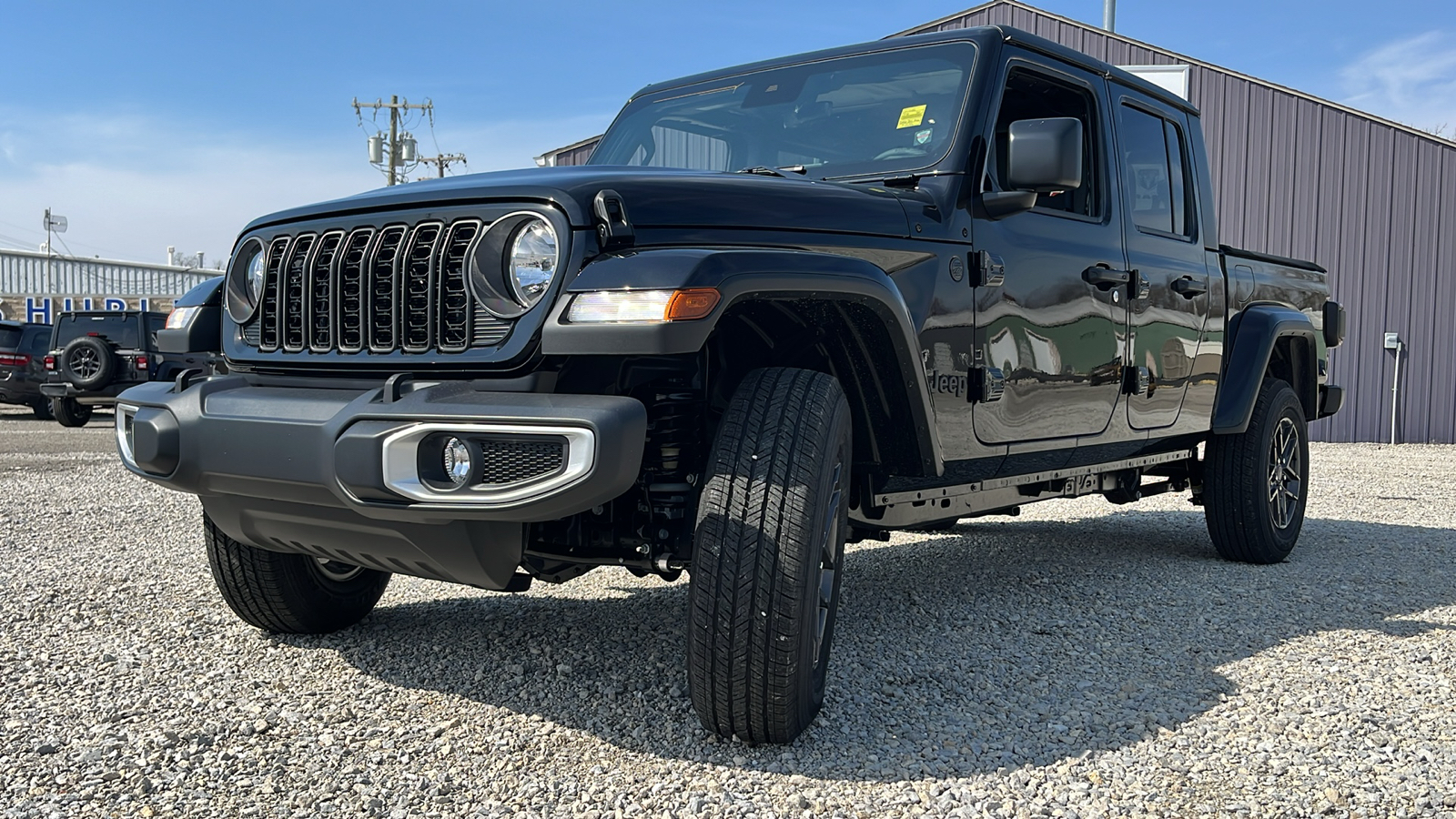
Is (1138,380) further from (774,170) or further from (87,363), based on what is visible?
(87,363)

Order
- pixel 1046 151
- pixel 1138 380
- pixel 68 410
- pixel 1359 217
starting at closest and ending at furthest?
pixel 1046 151 < pixel 1138 380 < pixel 68 410 < pixel 1359 217

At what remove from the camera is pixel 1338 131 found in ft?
51.4

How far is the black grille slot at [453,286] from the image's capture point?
2707 millimetres

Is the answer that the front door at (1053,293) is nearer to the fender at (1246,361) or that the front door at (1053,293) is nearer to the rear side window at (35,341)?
the fender at (1246,361)

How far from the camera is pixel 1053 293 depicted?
3973 millimetres

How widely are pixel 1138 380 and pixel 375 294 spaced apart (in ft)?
9.78

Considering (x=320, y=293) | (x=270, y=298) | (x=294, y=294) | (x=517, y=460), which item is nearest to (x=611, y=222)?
(x=517, y=460)

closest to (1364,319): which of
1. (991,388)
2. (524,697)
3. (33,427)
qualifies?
(991,388)

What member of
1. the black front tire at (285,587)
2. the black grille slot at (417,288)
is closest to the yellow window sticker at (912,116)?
the black grille slot at (417,288)

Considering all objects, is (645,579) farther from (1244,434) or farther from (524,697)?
(1244,434)

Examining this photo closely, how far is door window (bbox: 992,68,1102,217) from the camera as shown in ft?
12.8

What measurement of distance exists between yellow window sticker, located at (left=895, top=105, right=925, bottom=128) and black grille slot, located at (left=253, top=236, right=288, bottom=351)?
1934mm

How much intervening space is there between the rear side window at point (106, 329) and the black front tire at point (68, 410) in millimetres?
780

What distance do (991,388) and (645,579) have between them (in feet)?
6.58
